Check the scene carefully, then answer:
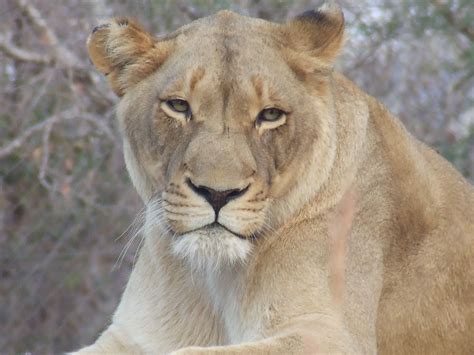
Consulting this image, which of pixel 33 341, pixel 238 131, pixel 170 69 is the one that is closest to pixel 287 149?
pixel 238 131

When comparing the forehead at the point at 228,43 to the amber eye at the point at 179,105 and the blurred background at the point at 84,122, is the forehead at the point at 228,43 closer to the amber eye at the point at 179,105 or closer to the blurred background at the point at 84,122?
the amber eye at the point at 179,105

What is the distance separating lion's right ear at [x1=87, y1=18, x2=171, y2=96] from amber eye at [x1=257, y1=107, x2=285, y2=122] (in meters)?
0.37

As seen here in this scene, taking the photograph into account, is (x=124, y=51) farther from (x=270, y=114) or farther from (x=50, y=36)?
(x=50, y=36)

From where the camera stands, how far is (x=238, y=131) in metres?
2.88

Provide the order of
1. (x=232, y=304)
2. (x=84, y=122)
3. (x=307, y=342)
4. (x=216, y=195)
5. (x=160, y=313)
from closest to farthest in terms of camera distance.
A: (x=216, y=195) < (x=307, y=342) < (x=232, y=304) < (x=160, y=313) < (x=84, y=122)

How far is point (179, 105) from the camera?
9.78 feet

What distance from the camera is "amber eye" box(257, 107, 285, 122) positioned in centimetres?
295

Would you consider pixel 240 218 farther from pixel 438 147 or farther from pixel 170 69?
pixel 438 147

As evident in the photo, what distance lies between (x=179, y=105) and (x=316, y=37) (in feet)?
1.50

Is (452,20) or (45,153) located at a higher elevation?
(452,20)

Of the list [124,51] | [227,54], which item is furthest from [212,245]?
[124,51]

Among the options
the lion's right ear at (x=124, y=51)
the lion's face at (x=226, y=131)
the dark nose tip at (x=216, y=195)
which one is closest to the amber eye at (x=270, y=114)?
the lion's face at (x=226, y=131)

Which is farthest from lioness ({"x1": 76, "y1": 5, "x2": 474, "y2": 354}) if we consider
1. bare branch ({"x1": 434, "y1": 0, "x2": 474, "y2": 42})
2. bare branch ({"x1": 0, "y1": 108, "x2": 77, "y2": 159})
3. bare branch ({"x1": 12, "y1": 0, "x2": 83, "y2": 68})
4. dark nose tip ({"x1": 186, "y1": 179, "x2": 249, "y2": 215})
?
bare branch ({"x1": 434, "y1": 0, "x2": 474, "y2": 42})

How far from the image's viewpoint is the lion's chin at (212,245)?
280 centimetres
